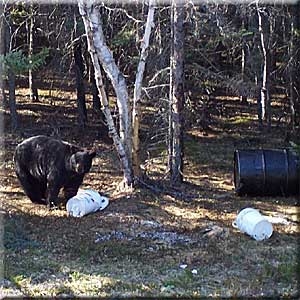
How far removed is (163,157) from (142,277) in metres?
6.19

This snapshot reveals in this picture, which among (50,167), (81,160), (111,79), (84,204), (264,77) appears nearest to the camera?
(84,204)

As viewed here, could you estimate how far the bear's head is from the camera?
9.01 meters

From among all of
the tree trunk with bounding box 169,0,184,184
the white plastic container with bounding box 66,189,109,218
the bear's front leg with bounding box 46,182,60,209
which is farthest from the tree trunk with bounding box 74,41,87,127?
the white plastic container with bounding box 66,189,109,218

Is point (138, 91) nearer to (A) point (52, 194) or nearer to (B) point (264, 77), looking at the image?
(A) point (52, 194)

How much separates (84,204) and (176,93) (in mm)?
2545

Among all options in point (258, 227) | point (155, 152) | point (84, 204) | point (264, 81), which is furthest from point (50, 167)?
point (264, 81)

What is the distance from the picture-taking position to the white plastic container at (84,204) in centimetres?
872

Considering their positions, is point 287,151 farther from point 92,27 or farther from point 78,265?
point 78,265

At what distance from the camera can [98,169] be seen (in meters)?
12.0

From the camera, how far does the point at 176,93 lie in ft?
33.3

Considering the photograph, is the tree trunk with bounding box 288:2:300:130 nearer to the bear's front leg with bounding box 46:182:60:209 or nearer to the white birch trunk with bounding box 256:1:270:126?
the white birch trunk with bounding box 256:1:270:126

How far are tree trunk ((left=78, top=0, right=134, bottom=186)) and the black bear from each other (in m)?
0.73

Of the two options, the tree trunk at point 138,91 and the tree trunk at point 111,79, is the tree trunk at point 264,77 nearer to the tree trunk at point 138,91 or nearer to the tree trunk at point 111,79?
the tree trunk at point 138,91

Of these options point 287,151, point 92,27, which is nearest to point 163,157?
point 287,151
